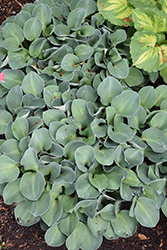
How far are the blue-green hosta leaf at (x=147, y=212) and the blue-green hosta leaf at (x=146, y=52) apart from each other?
0.92 meters

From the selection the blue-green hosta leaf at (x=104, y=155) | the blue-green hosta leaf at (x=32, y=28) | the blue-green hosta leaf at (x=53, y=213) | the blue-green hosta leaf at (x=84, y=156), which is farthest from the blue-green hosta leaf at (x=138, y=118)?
the blue-green hosta leaf at (x=32, y=28)

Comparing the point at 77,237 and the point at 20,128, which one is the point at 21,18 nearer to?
the point at 20,128

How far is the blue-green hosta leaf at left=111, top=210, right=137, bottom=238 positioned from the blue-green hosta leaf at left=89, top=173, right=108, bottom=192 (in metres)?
0.31

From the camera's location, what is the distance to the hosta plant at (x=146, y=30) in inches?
64.4

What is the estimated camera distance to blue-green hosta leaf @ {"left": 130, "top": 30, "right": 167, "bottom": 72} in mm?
1627

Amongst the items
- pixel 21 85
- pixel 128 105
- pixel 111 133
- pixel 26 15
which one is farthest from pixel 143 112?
pixel 26 15

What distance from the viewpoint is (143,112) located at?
1.54m

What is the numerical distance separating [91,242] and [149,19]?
1.63 meters

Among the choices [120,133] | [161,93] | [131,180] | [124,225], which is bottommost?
[124,225]

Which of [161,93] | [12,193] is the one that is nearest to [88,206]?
[12,193]

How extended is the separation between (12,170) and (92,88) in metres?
0.76

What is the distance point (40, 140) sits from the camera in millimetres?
1423

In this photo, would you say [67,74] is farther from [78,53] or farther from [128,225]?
[128,225]

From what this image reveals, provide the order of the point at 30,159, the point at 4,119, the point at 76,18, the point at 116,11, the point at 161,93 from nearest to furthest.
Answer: the point at 30,159 → the point at 4,119 → the point at 161,93 → the point at 76,18 → the point at 116,11
